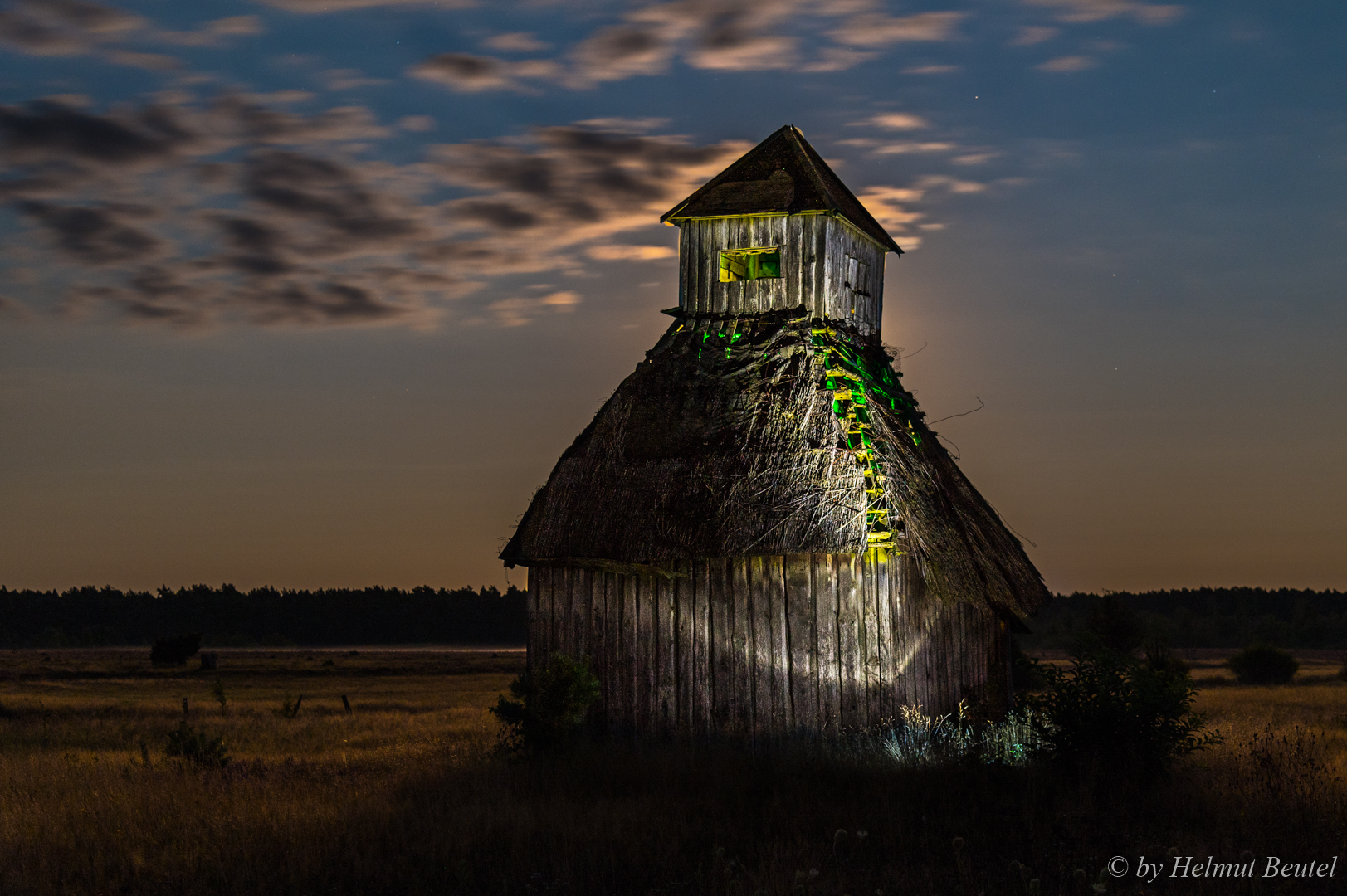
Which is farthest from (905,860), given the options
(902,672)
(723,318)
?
(723,318)

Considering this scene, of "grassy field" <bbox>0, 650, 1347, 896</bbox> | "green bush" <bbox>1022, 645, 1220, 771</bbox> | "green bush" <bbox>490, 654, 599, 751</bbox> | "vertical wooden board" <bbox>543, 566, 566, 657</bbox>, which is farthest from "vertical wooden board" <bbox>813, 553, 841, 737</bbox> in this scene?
"vertical wooden board" <bbox>543, 566, 566, 657</bbox>

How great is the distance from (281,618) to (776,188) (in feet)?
438

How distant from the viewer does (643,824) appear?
12062mm

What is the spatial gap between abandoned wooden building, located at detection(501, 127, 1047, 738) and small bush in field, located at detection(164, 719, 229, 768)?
490 centimetres

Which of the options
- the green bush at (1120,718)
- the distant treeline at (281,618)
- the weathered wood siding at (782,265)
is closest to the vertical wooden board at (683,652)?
the green bush at (1120,718)

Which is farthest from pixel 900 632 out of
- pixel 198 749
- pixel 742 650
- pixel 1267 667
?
pixel 1267 667

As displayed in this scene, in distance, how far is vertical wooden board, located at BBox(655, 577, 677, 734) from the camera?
16828 millimetres

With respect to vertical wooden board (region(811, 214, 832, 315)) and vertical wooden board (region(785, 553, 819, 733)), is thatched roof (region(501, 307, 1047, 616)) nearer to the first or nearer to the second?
vertical wooden board (region(811, 214, 832, 315))

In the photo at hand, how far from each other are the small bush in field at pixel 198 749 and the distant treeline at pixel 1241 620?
81342 mm

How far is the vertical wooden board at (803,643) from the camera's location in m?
16.1

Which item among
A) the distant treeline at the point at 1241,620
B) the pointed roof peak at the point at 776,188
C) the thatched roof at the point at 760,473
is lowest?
the distant treeline at the point at 1241,620

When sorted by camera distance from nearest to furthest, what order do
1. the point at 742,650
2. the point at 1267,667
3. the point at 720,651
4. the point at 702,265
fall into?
the point at 742,650 → the point at 720,651 → the point at 702,265 → the point at 1267,667

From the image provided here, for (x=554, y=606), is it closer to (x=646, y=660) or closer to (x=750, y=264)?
(x=646, y=660)

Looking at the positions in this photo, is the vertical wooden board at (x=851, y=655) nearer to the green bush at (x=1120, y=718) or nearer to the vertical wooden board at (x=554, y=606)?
the green bush at (x=1120, y=718)
